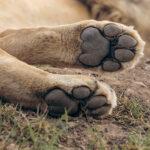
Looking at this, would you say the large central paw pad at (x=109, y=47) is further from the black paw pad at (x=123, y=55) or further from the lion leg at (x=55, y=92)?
the lion leg at (x=55, y=92)

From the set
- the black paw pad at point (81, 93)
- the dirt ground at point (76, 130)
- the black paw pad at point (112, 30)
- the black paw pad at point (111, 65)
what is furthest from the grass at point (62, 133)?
the black paw pad at point (112, 30)

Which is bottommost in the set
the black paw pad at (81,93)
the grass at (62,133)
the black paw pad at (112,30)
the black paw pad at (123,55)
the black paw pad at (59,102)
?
the grass at (62,133)

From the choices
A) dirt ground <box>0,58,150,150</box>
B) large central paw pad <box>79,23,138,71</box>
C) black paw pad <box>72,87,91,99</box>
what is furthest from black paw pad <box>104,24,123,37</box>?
black paw pad <box>72,87,91,99</box>

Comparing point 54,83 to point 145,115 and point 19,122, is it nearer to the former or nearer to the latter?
point 19,122

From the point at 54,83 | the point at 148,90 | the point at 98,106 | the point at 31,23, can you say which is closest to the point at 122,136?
the point at 98,106

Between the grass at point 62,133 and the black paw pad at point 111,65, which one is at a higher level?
the black paw pad at point 111,65

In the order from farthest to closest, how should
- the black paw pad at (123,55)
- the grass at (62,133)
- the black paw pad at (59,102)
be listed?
the black paw pad at (123,55) < the black paw pad at (59,102) < the grass at (62,133)

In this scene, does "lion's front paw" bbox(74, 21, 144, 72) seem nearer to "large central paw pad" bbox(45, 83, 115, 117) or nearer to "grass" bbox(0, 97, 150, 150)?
"grass" bbox(0, 97, 150, 150)
